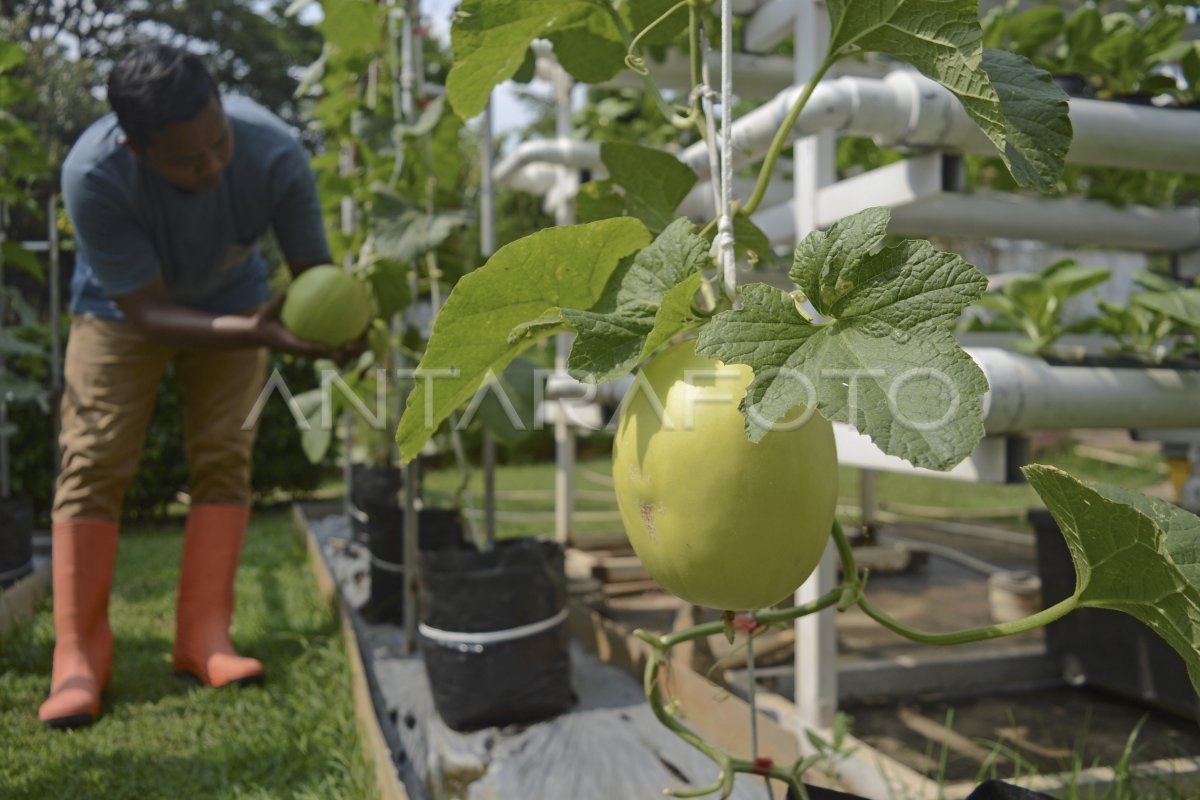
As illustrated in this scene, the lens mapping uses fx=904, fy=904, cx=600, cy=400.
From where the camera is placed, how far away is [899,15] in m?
0.56

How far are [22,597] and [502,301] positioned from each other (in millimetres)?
2783

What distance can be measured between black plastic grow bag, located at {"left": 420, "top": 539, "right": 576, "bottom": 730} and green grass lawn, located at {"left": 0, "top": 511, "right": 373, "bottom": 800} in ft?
0.75

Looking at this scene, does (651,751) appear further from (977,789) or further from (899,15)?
(899,15)

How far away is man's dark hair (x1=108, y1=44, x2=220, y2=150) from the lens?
1.80 metres

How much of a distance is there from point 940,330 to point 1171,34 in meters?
2.25

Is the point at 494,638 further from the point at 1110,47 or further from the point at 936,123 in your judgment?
the point at 1110,47

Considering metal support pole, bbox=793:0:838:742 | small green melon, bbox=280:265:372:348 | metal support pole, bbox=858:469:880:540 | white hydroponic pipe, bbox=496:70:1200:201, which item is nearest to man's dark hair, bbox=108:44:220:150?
small green melon, bbox=280:265:372:348

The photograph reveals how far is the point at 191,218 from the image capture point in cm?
215

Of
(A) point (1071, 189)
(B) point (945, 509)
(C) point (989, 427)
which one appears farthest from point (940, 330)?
(B) point (945, 509)

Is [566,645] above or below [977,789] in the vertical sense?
below

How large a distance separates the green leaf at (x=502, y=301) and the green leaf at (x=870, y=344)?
0.51 ft

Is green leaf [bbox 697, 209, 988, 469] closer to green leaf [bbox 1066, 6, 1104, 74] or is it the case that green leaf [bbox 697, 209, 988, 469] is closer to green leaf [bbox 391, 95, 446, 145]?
green leaf [bbox 391, 95, 446, 145]

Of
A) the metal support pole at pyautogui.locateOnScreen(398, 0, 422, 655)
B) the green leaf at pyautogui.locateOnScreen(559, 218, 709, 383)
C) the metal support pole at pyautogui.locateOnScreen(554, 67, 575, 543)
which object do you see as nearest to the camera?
the green leaf at pyautogui.locateOnScreen(559, 218, 709, 383)

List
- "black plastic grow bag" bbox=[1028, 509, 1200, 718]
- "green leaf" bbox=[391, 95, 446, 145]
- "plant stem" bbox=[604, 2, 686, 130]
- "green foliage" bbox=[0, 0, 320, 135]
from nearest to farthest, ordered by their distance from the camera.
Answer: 1. "plant stem" bbox=[604, 2, 686, 130]
2. "black plastic grow bag" bbox=[1028, 509, 1200, 718]
3. "green leaf" bbox=[391, 95, 446, 145]
4. "green foliage" bbox=[0, 0, 320, 135]
